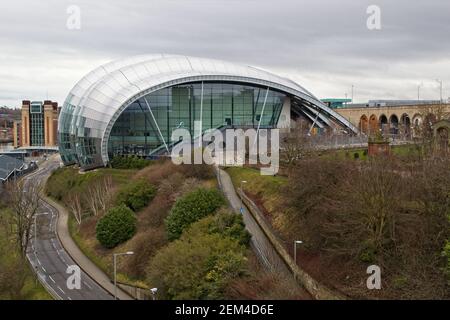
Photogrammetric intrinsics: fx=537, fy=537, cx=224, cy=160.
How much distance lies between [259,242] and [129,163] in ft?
89.1

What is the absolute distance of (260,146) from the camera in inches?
2034

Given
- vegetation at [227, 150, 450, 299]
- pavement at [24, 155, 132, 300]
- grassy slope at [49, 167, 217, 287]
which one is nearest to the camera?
vegetation at [227, 150, 450, 299]

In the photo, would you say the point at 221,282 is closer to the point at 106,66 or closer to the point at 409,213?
the point at 409,213

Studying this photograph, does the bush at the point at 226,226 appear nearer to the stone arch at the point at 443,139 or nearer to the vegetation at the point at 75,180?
the stone arch at the point at 443,139

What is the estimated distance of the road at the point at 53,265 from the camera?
92.9ft

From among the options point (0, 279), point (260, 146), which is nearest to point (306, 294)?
point (0, 279)

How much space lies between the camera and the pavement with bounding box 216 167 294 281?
82.0 feet

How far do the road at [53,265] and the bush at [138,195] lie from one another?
18.1 feet

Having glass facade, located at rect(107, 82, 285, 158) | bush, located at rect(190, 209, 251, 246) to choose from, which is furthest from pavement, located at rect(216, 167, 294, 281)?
glass facade, located at rect(107, 82, 285, 158)

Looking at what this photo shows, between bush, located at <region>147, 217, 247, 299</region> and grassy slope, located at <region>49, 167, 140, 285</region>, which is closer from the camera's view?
bush, located at <region>147, 217, 247, 299</region>

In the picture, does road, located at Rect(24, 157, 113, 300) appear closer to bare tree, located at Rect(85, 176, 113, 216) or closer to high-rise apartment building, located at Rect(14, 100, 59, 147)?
bare tree, located at Rect(85, 176, 113, 216)

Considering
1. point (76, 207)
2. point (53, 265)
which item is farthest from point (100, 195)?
point (53, 265)

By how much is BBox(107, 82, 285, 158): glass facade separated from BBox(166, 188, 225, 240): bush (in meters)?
26.4
